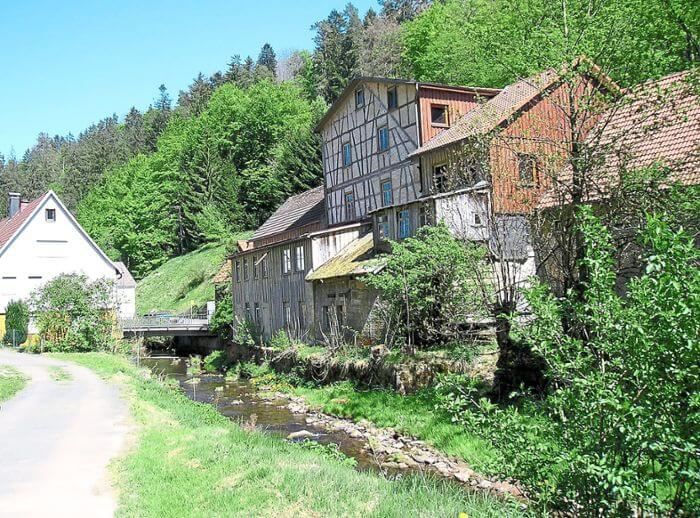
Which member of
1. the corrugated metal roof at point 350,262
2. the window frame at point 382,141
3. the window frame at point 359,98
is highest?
the window frame at point 359,98

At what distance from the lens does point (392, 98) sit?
30.3m

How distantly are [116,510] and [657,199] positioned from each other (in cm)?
1120

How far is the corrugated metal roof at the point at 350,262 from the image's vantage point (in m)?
24.8

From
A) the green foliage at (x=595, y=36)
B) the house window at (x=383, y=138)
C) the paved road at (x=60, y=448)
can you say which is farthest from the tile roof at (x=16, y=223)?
the green foliage at (x=595, y=36)

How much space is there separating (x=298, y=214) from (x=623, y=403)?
122 ft

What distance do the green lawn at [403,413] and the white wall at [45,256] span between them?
23691 millimetres

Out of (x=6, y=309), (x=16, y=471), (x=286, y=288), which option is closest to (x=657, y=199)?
(x=16, y=471)

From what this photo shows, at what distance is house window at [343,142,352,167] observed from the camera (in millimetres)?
33737

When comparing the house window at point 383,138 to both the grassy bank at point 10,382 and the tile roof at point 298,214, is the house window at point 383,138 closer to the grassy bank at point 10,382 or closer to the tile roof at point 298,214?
the tile roof at point 298,214

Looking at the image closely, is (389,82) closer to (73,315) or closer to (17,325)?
(73,315)

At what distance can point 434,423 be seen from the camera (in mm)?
15844

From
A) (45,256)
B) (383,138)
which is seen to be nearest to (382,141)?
(383,138)

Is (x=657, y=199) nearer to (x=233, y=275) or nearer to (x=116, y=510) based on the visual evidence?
(x=116, y=510)

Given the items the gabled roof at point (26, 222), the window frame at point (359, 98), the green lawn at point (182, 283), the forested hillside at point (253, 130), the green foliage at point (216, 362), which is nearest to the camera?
the window frame at point (359, 98)
